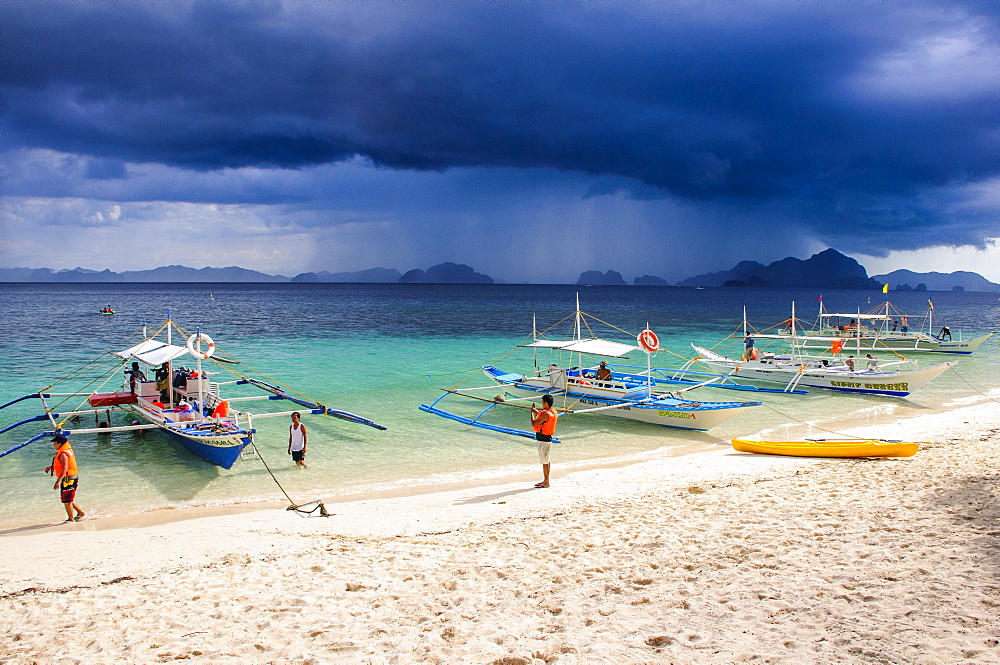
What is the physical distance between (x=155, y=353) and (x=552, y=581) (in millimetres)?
14566

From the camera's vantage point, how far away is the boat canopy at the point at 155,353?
52.2 feet

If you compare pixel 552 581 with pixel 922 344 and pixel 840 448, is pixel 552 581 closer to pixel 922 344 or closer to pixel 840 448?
pixel 840 448

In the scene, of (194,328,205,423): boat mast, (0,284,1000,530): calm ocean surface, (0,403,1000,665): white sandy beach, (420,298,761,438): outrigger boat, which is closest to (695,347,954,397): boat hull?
(0,284,1000,530): calm ocean surface

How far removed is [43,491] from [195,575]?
27.1 feet

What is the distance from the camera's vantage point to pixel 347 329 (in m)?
58.2

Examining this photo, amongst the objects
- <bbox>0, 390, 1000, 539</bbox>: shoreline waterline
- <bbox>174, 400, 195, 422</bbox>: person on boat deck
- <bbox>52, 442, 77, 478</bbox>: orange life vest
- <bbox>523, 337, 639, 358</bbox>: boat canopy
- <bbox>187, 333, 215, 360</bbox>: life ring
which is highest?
<bbox>187, 333, 215, 360</bbox>: life ring

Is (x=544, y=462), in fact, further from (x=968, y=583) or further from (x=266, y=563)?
(x=968, y=583)

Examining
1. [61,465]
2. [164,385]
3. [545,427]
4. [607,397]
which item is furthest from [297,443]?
[607,397]

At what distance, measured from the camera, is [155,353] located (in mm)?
16906

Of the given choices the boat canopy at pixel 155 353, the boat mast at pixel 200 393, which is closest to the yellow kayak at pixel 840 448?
the boat mast at pixel 200 393

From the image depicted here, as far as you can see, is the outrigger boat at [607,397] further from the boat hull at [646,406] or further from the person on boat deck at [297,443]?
the person on boat deck at [297,443]

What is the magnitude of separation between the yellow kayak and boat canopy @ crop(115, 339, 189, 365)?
47.0 feet

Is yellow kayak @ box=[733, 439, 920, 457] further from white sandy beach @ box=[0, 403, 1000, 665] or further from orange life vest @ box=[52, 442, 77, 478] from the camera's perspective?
orange life vest @ box=[52, 442, 77, 478]

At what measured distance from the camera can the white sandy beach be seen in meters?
5.26
